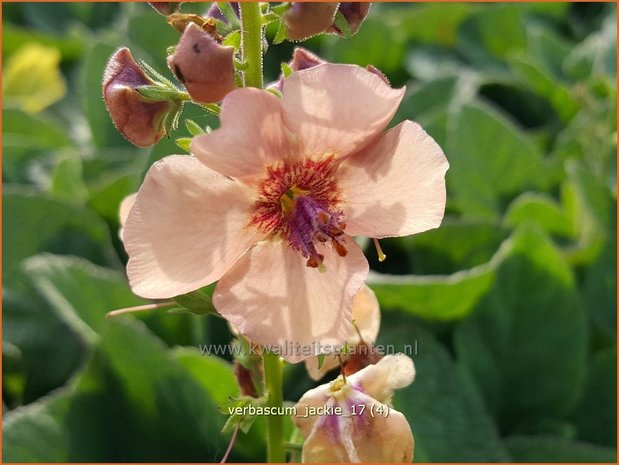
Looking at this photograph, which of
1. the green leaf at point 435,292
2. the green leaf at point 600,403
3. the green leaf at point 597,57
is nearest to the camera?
the green leaf at point 435,292

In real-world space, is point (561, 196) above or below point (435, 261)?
above

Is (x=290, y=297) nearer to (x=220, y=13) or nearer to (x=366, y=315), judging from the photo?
(x=366, y=315)

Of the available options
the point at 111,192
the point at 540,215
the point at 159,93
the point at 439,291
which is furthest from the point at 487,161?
the point at 159,93

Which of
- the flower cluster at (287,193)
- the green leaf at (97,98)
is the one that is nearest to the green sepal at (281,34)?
the flower cluster at (287,193)

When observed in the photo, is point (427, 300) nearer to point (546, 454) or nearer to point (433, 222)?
point (546, 454)

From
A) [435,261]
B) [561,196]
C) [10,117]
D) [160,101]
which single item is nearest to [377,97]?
[160,101]

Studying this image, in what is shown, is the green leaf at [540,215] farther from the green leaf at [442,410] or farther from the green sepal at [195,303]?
the green sepal at [195,303]

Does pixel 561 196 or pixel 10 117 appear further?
pixel 10 117
